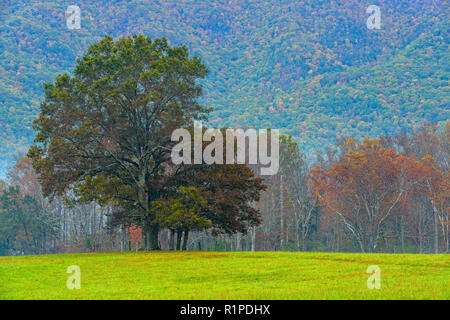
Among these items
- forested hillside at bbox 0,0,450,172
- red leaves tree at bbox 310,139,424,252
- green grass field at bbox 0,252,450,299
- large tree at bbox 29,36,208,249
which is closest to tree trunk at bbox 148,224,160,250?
large tree at bbox 29,36,208,249

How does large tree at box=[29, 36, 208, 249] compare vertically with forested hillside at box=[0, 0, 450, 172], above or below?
below

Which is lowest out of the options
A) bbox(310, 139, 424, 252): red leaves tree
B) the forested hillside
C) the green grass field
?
the green grass field

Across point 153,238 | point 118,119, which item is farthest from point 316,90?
point 118,119

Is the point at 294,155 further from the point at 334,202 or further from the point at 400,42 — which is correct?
the point at 400,42

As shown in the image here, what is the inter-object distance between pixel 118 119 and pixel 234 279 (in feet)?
74.4

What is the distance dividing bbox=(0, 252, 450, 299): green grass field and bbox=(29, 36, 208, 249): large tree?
406 inches

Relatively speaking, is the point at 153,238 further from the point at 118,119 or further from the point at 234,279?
the point at 234,279

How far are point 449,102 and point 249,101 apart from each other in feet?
206

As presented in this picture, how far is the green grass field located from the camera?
601 inches

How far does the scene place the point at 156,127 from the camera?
1646 inches

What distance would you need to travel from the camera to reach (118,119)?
39.8m

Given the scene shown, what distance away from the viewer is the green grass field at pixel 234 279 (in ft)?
50.1

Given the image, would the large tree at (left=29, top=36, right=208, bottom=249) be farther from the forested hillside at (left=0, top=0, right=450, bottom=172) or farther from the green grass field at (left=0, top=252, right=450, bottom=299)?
the forested hillside at (left=0, top=0, right=450, bottom=172)

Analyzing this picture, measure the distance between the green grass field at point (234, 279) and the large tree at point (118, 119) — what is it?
33.8ft
